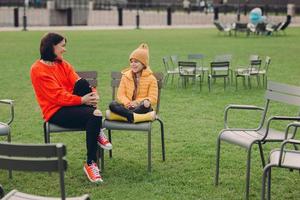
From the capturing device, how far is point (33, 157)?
171 inches

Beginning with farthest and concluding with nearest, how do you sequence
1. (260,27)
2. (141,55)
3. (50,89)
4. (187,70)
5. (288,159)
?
(260,27) < (187,70) < (141,55) < (50,89) < (288,159)

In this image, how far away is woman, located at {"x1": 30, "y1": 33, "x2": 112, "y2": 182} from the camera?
697 cm

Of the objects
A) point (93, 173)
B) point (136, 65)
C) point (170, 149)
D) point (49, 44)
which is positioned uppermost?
point (49, 44)

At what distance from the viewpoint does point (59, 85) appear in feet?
23.3

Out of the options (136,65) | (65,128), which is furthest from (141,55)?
(65,128)

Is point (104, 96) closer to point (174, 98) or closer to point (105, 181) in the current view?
point (174, 98)

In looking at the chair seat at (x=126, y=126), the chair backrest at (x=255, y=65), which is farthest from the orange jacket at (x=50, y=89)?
the chair backrest at (x=255, y=65)

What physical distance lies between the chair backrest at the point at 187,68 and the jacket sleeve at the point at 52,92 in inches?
285

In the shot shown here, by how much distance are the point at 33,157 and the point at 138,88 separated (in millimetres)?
3439

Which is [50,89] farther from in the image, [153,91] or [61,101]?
[153,91]

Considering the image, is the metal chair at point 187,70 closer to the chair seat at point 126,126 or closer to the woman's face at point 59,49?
the chair seat at point 126,126

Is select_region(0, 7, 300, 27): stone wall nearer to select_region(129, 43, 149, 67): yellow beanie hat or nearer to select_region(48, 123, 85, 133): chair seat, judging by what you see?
select_region(129, 43, 149, 67): yellow beanie hat

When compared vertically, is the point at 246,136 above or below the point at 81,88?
below

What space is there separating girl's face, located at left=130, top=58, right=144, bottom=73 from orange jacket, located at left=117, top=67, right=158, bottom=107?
7cm
